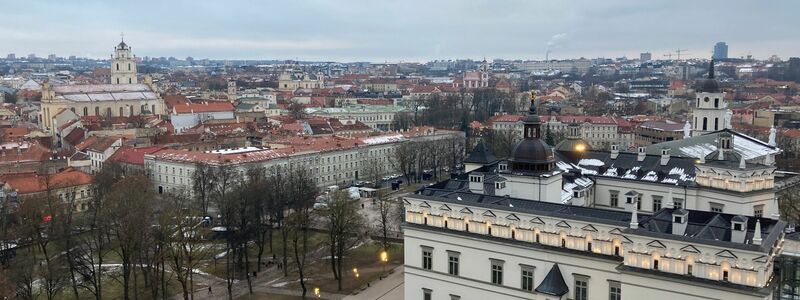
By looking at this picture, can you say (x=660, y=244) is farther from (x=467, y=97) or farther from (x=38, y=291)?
(x=467, y=97)

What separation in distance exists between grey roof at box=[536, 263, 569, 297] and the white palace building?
0.17 feet

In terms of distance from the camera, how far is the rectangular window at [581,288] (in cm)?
3216

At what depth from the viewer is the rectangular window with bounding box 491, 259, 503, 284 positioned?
114 feet

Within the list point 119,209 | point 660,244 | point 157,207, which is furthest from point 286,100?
point 660,244

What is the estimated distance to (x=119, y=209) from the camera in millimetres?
44219

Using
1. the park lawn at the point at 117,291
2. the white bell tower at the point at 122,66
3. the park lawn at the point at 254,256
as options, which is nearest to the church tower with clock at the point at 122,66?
the white bell tower at the point at 122,66

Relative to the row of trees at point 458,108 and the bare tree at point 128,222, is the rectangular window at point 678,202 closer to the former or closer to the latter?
the bare tree at point 128,222

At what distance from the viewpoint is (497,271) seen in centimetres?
3484

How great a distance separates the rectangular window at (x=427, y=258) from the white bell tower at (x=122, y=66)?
393 ft

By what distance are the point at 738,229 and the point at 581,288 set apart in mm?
7311

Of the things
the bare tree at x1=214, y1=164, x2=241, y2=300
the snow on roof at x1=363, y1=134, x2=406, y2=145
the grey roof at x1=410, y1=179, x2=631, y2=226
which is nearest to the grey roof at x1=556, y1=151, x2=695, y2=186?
the grey roof at x1=410, y1=179, x2=631, y2=226

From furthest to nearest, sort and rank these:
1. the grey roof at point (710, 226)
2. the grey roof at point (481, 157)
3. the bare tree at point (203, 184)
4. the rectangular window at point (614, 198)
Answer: the bare tree at point (203, 184) < the grey roof at point (481, 157) < the rectangular window at point (614, 198) < the grey roof at point (710, 226)

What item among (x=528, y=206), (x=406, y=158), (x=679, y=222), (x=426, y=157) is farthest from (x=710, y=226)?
(x=426, y=157)

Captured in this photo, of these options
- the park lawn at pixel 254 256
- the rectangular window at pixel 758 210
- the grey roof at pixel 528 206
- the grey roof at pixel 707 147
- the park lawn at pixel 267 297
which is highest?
the grey roof at pixel 707 147
